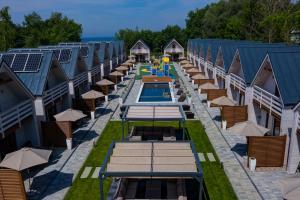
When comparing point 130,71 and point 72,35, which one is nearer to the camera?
point 130,71

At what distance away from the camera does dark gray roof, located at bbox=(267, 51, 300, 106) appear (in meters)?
18.4

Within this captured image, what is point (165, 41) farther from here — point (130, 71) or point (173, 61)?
point (130, 71)

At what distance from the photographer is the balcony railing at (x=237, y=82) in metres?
27.6

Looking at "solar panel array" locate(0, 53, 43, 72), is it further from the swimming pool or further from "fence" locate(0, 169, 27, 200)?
the swimming pool

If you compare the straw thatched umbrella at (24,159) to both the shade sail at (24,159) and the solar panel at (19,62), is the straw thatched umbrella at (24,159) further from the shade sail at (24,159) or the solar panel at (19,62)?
the solar panel at (19,62)

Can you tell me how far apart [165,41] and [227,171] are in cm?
7788

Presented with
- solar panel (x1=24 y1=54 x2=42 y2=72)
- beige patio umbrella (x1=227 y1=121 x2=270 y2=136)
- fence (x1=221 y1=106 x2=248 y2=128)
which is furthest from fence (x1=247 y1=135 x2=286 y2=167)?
solar panel (x1=24 y1=54 x2=42 y2=72)

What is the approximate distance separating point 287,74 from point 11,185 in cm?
1808

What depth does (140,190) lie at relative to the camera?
634 inches

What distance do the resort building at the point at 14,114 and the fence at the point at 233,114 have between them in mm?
15873

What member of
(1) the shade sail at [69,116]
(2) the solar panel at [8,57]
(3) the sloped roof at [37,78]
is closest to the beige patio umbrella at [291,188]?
(1) the shade sail at [69,116]

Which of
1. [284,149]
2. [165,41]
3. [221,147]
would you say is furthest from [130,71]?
[284,149]

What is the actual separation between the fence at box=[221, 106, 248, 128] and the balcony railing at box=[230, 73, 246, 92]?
234cm

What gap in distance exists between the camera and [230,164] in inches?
771
